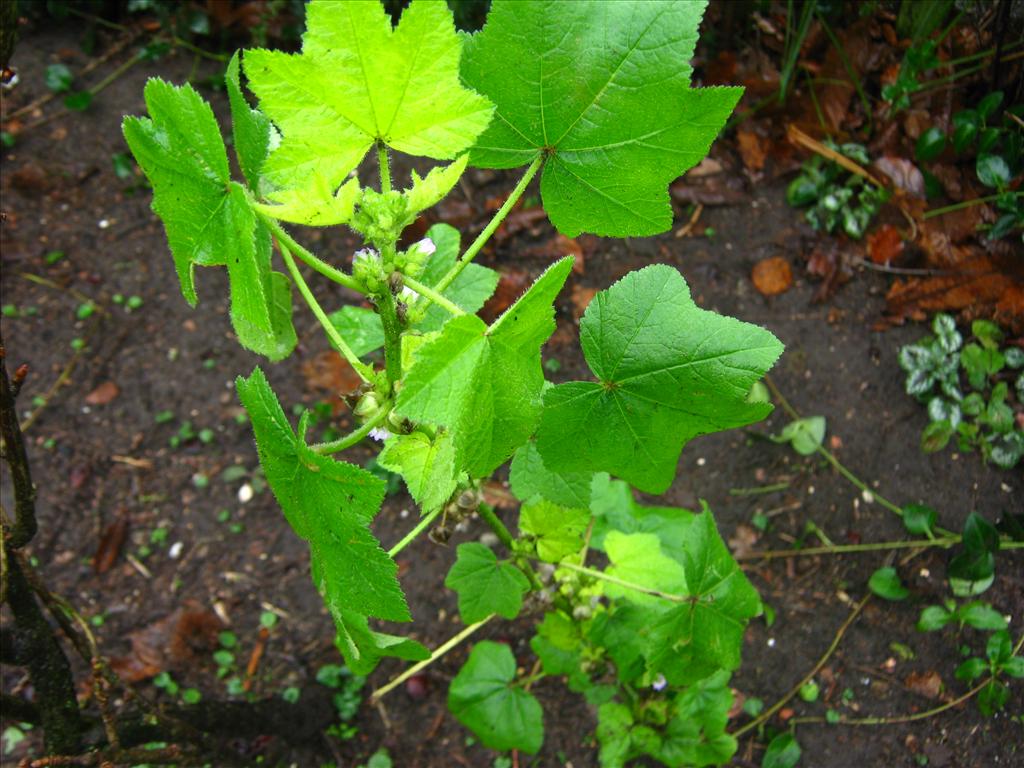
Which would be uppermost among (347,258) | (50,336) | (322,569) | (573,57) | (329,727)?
(573,57)

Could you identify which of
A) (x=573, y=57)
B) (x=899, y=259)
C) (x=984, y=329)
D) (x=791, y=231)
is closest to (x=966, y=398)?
(x=984, y=329)

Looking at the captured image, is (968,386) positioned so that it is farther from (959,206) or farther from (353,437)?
(353,437)

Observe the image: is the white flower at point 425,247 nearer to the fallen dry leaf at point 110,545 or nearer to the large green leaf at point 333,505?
the large green leaf at point 333,505

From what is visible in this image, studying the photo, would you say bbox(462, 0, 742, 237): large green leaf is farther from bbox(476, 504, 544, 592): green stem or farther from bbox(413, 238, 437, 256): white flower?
bbox(476, 504, 544, 592): green stem

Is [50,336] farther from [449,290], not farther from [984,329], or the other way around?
[984,329]

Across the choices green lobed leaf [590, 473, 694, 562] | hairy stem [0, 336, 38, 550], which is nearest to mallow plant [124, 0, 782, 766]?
hairy stem [0, 336, 38, 550]

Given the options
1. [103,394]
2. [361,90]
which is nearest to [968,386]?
[361,90]
